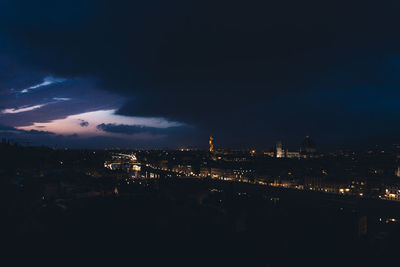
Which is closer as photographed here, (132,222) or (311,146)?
(132,222)

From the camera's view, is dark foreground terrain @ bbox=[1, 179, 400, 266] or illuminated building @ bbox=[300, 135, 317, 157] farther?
illuminated building @ bbox=[300, 135, 317, 157]

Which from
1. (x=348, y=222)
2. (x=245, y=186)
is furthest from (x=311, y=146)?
(x=348, y=222)

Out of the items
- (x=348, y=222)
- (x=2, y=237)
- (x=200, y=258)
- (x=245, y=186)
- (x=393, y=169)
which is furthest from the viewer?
(x=393, y=169)

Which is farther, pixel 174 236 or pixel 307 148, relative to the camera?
pixel 307 148

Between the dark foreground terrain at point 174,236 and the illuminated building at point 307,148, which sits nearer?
the dark foreground terrain at point 174,236

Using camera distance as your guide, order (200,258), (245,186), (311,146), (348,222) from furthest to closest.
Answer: (311,146), (245,186), (348,222), (200,258)

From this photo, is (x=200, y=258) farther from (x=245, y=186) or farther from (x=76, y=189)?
(x=245, y=186)

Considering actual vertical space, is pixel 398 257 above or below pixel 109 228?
below
